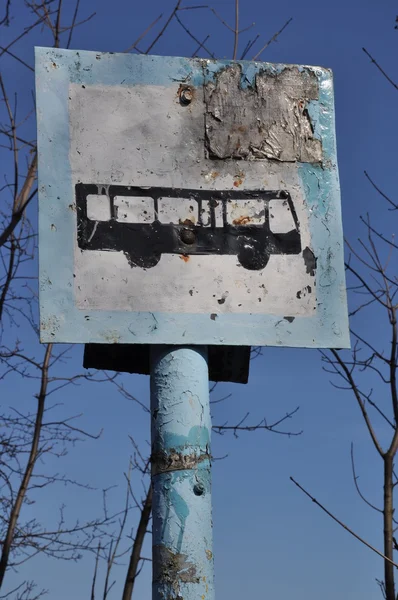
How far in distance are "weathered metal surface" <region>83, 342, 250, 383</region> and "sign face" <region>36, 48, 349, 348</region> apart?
0.26 meters

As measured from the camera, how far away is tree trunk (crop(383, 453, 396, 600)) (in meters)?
3.95

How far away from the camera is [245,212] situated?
3035 mm

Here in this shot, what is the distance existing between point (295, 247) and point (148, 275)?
50 cm

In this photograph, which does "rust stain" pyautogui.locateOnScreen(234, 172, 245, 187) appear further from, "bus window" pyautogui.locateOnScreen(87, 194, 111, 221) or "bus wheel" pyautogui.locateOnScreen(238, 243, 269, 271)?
"bus window" pyautogui.locateOnScreen(87, 194, 111, 221)

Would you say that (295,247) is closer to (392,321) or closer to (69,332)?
(69,332)

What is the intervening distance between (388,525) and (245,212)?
1.85 metres

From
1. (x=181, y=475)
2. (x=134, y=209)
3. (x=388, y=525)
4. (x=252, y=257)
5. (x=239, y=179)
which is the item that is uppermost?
(x=239, y=179)

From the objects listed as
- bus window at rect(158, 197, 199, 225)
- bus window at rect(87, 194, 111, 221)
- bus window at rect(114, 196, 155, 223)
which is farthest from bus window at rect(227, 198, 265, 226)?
bus window at rect(87, 194, 111, 221)

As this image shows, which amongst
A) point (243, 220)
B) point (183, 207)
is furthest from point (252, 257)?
point (183, 207)

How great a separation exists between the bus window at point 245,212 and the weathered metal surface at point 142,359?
0.43m

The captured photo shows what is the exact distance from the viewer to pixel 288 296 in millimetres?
2965

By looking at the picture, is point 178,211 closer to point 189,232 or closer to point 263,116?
point 189,232

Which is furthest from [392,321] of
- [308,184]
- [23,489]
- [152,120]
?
[23,489]

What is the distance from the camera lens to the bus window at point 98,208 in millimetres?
2938
